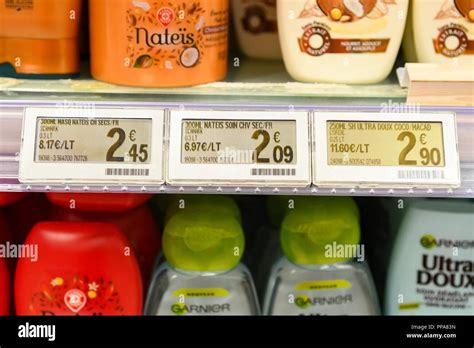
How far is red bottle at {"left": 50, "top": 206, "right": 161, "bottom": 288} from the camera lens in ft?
3.40

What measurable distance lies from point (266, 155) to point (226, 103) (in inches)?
3.4

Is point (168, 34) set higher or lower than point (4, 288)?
higher

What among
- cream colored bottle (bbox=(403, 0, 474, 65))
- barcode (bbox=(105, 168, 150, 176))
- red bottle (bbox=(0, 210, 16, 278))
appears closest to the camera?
barcode (bbox=(105, 168, 150, 176))

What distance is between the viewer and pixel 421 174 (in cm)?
80

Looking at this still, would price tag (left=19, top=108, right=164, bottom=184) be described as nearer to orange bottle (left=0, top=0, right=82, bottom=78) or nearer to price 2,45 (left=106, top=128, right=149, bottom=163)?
price 2,45 (left=106, top=128, right=149, bottom=163)

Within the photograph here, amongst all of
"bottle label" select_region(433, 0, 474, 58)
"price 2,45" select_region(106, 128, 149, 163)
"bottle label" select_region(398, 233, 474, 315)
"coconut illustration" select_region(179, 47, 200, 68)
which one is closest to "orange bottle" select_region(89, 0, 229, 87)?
"coconut illustration" select_region(179, 47, 200, 68)

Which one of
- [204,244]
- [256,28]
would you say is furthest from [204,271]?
[256,28]

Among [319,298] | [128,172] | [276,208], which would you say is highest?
[128,172]

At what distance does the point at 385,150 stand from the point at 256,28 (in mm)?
382

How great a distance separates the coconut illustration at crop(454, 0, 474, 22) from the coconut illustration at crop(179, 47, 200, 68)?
0.37m

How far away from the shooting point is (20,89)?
0.86 m

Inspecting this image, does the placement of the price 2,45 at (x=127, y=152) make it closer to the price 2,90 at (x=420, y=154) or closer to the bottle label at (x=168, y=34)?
the bottle label at (x=168, y=34)

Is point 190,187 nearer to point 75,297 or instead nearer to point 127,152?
point 127,152
